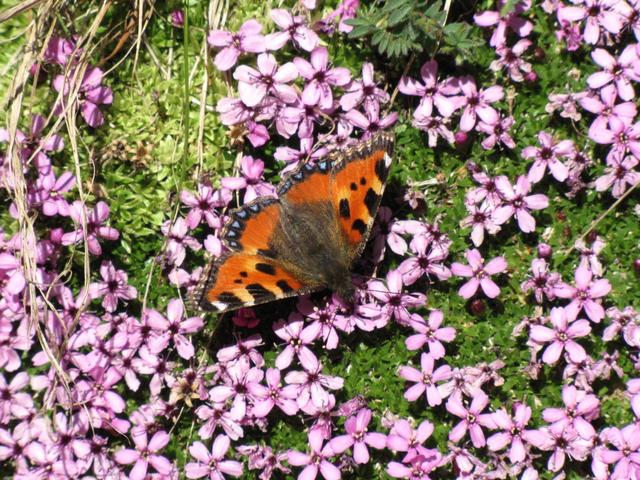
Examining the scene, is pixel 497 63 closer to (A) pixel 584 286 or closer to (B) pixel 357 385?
(A) pixel 584 286

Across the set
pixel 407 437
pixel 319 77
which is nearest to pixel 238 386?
pixel 407 437

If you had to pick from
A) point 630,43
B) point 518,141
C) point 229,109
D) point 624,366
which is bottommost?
point 624,366

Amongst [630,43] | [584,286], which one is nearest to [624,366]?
[584,286]

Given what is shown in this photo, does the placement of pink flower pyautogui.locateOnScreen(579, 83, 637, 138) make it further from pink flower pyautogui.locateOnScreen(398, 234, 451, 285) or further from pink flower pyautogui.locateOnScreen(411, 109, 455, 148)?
pink flower pyautogui.locateOnScreen(398, 234, 451, 285)

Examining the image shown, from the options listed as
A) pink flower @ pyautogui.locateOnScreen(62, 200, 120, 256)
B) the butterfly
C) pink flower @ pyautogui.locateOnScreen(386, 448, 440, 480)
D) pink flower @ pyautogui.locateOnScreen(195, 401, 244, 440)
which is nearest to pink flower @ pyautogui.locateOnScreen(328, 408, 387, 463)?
pink flower @ pyautogui.locateOnScreen(386, 448, 440, 480)

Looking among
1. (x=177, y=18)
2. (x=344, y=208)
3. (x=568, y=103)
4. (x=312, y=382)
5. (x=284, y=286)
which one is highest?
(x=177, y=18)

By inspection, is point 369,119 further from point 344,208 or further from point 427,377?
point 427,377
